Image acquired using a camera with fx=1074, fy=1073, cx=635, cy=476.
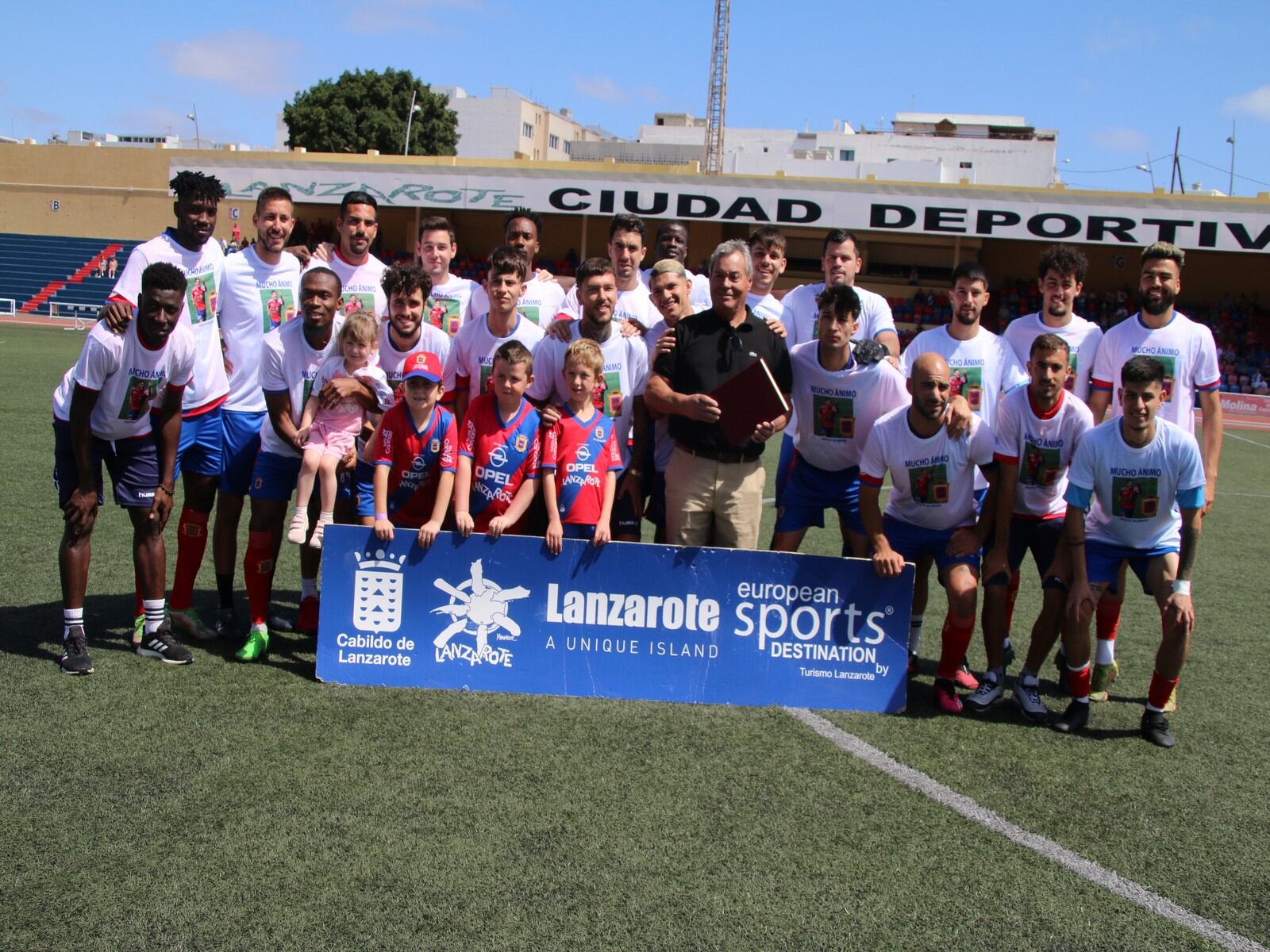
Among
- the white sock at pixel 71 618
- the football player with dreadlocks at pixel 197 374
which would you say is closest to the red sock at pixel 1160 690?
the football player with dreadlocks at pixel 197 374

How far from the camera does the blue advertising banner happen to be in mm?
5305

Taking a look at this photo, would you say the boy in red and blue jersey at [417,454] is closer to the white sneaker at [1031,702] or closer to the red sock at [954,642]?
the red sock at [954,642]

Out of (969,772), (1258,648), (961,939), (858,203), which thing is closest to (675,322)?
(969,772)

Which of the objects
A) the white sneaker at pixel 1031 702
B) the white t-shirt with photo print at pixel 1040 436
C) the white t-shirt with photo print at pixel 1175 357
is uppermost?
the white t-shirt with photo print at pixel 1175 357

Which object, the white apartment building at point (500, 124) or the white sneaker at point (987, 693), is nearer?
the white sneaker at point (987, 693)

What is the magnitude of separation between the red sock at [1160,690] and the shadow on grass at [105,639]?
4106mm

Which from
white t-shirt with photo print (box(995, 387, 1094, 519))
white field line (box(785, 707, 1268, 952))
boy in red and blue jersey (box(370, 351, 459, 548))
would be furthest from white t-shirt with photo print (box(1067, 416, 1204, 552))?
boy in red and blue jersey (box(370, 351, 459, 548))

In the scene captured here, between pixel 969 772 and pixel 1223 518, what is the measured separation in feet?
29.0

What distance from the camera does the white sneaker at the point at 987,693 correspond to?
540cm

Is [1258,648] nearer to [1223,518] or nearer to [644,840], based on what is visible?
[644,840]

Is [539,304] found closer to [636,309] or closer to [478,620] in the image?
[636,309]

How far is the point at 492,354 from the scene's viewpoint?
19.4ft

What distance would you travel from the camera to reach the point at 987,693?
213 inches

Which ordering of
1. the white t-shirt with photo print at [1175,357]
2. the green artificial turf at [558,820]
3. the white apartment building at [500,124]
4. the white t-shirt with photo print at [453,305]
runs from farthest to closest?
the white apartment building at [500,124], the white t-shirt with photo print at [453,305], the white t-shirt with photo print at [1175,357], the green artificial turf at [558,820]
